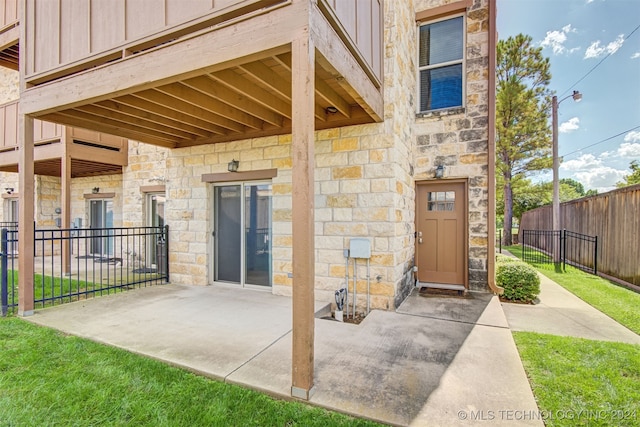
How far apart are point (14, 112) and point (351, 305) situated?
986cm

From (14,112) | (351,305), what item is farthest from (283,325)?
(14,112)

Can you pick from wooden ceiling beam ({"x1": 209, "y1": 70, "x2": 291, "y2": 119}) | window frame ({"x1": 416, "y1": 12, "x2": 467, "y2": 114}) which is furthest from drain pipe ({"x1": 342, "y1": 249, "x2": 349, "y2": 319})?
window frame ({"x1": 416, "y1": 12, "x2": 467, "y2": 114})

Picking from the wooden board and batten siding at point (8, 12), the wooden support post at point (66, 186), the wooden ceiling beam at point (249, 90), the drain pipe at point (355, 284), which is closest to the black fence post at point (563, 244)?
the drain pipe at point (355, 284)

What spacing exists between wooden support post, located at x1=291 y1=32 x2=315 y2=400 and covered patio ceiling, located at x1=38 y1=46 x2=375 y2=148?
342mm

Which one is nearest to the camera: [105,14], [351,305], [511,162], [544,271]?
[105,14]

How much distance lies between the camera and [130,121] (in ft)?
15.2

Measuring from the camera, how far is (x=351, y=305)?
4398 millimetres

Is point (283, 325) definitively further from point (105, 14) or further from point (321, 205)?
point (105, 14)

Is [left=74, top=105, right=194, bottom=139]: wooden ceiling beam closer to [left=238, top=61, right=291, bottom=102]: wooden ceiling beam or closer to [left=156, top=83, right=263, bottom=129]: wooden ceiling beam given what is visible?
[left=156, top=83, right=263, bottom=129]: wooden ceiling beam

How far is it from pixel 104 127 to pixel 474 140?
20.3ft

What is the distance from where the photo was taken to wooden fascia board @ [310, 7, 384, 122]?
2427mm

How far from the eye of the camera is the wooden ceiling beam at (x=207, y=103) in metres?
3.52

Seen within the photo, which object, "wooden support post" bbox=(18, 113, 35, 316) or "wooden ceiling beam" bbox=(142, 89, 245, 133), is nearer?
"wooden ceiling beam" bbox=(142, 89, 245, 133)

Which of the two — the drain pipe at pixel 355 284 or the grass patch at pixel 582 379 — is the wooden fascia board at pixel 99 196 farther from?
the grass patch at pixel 582 379
